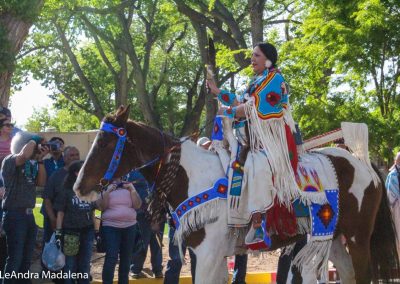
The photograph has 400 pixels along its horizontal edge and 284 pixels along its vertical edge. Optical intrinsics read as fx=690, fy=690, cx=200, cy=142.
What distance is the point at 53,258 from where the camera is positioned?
25.9 ft

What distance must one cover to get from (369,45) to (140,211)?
585cm

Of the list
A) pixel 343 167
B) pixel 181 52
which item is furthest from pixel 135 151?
pixel 181 52

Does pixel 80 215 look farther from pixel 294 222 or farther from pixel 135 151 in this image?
pixel 294 222

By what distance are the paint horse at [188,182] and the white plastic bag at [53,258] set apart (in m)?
1.89

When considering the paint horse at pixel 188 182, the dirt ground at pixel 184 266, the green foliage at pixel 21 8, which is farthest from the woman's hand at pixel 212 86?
the green foliage at pixel 21 8

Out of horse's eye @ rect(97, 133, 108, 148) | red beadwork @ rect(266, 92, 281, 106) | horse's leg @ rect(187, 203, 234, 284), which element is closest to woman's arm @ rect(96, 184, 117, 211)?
horse's eye @ rect(97, 133, 108, 148)

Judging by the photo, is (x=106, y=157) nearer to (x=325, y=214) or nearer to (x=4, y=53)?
(x=325, y=214)

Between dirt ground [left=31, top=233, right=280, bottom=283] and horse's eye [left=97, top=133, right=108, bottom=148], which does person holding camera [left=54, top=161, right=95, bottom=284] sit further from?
dirt ground [left=31, top=233, right=280, bottom=283]

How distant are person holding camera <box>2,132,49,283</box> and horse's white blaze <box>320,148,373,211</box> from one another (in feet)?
11.1

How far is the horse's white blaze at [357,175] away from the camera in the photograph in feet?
24.0

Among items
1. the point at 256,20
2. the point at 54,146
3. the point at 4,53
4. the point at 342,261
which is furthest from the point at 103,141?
the point at 256,20

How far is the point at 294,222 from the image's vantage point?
22.2 feet

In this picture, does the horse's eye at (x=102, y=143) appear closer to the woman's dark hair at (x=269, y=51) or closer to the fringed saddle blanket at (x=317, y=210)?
the woman's dark hair at (x=269, y=51)

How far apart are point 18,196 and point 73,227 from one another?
743mm
